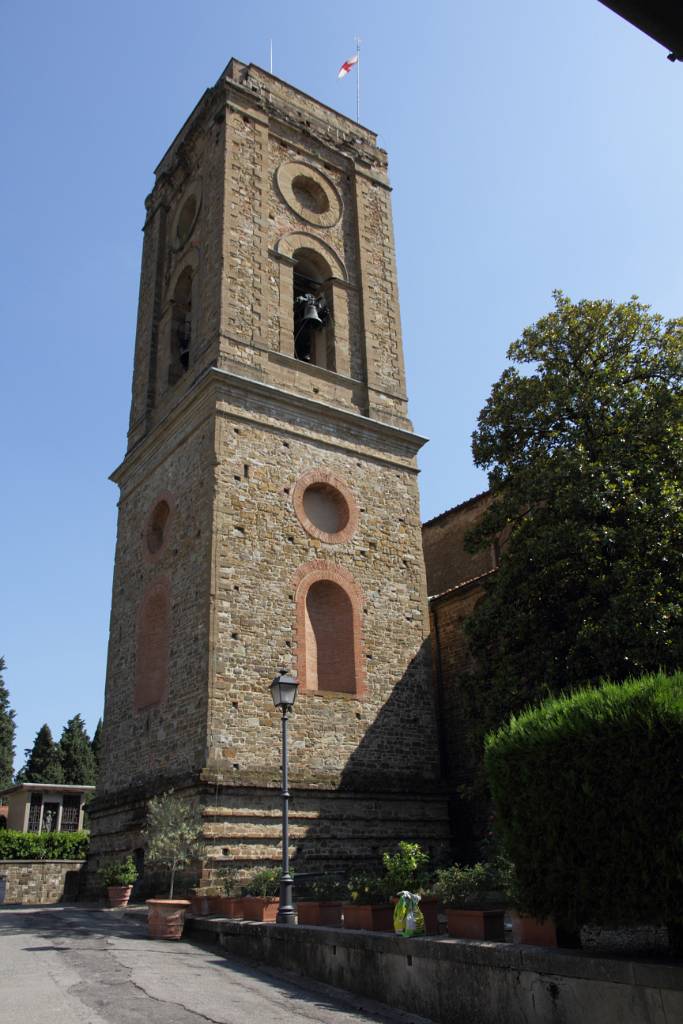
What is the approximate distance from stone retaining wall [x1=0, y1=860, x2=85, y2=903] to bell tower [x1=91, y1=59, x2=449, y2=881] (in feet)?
16.1

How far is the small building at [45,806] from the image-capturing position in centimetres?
3575

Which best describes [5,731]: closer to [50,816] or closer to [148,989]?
[50,816]

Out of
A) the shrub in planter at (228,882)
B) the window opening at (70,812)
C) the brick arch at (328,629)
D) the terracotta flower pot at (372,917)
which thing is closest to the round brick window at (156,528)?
the brick arch at (328,629)

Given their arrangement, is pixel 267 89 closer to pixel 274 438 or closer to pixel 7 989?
pixel 274 438

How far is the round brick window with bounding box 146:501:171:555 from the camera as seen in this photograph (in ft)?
64.4

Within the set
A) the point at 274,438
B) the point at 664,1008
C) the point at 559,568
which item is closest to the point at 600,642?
the point at 559,568

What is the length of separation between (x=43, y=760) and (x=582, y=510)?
134 feet

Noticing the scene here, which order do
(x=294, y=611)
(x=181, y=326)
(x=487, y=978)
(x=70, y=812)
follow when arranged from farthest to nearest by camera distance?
(x=70, y=812), (x=181, y=326), (x=294, y=611), (x=487, y=978)

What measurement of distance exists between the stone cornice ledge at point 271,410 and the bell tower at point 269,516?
52 millimetres

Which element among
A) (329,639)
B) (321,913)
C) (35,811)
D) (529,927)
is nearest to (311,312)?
(329,639)

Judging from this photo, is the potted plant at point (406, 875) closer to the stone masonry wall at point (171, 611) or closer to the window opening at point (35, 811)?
the stone masonry wall at point (171, 611)

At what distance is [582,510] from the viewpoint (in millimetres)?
13578

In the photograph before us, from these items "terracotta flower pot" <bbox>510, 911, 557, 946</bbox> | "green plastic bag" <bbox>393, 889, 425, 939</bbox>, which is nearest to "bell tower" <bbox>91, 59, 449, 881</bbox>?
"green plastic bag" <bbox>393, 889, 425, 939</bbox>

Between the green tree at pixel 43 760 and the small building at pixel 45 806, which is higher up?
the green tree at pixel 43 760
